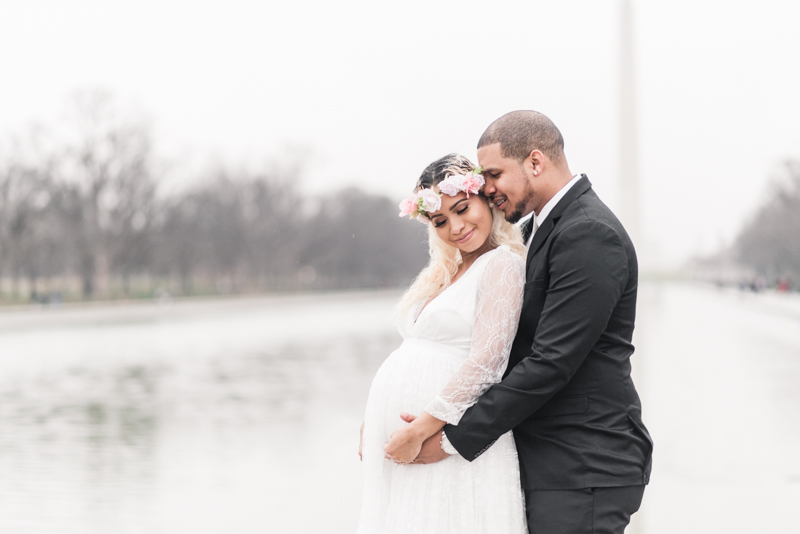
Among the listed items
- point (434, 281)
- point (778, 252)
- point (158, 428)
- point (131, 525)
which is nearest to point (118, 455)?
point (158, 428)

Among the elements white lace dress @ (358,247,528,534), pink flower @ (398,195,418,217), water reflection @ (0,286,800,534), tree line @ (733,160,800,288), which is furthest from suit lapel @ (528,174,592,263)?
tree line @ (733,160,800,288)

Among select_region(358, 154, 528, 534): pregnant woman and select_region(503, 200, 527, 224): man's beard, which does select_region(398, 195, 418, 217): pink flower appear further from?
select_region(503, 200, 527, 224): man's beard

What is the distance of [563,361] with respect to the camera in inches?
96.0

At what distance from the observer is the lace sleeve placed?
260 cm

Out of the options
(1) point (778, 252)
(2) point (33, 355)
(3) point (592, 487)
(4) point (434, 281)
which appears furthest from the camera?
(1) point (778, 252)

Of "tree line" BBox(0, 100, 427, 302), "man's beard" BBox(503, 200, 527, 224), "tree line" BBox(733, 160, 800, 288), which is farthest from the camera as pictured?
"tree line" BBox(733, 160, 800, 288)

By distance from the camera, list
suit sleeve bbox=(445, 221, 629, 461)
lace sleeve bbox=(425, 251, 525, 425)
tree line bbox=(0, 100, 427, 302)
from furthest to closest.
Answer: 1. tree line bbox=(0, 100, 427, 302)
2. lace sleeve bbox=(425, 251, 525, 425)
3. suit sleeve bbox=(445, 221, 629, 461)

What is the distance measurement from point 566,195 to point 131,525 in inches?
173

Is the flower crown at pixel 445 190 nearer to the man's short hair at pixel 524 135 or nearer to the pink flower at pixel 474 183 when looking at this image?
the pink flower at pixel 474 183

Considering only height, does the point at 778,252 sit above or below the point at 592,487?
below

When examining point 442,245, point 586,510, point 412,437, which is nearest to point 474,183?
point 442,245

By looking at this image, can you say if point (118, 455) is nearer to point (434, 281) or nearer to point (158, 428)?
point (158, 428)

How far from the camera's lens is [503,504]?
8.89 ft

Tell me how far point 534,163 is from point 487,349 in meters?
0.62
